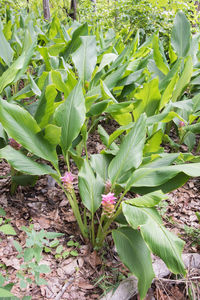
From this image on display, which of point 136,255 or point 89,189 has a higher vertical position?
point 89,189

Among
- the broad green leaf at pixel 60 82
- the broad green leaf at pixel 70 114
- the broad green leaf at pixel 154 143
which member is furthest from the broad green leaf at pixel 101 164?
the broad green leaf at pixel 60 82

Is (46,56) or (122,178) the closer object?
(122,178)

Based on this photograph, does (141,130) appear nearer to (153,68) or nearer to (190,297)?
(190,297)

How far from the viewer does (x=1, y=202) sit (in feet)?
4.69

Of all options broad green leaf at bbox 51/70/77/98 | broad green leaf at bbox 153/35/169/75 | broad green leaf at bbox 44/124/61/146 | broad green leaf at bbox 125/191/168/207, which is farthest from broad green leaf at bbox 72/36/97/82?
broad green leaf at bbox 125/191/168/207

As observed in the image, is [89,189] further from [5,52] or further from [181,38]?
[181,38]

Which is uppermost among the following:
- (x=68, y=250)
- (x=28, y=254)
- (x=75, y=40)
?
(x=75, y=40)

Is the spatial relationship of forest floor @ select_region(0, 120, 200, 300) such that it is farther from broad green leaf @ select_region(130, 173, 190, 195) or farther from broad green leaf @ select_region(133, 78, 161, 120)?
broad green leaf @ select_region(133, 78, 161, 120)

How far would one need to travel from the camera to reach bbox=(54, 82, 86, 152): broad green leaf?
3.95ft

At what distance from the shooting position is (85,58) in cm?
185

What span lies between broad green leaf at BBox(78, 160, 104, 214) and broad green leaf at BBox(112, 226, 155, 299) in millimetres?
163

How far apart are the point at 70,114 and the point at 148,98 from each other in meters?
0.60

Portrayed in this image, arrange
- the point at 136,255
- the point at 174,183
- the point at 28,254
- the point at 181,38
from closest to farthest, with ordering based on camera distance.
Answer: the point at 28,254
the point at 136,255
the point at 174,183
the point at 181,38

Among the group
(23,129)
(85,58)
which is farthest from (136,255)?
(85,58)
